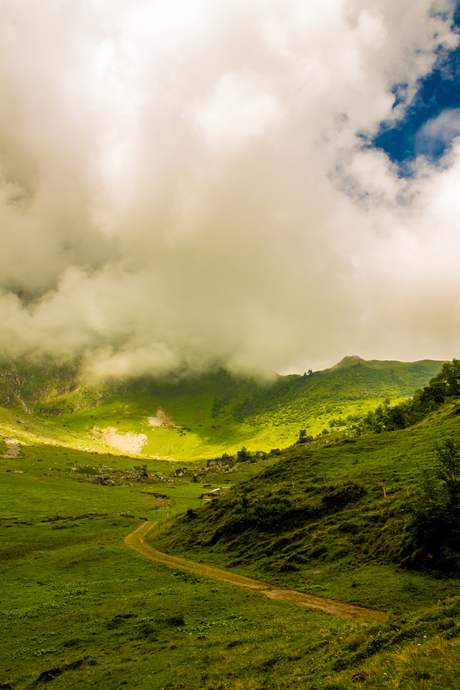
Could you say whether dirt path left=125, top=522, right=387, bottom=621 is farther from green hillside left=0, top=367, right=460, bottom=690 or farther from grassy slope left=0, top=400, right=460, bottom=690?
grassy slope left=0, top=400, right=460, bottom=690

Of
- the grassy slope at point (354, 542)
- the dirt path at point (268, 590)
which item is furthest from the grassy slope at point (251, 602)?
the dirt path at point (268, 590)

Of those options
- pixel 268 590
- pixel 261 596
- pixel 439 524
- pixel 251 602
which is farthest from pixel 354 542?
pixel 251 602

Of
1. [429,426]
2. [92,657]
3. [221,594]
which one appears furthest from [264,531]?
[429,426]

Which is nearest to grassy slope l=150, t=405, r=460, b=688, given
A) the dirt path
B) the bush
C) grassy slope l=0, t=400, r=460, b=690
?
grassy slope l=0, t=400, r=460, b=690

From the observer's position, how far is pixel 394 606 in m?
27.1

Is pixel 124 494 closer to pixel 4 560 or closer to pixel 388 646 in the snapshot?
pixel 4 560

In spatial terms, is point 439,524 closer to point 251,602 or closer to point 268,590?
point 268,590

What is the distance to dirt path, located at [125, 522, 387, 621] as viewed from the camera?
89.9ft

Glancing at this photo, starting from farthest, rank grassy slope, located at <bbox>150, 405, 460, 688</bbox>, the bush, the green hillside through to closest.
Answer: the bush → the green hillside → grassy slope, located at <bbox>150, 405, 460, 688</bbox>

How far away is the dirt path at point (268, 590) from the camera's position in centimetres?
2741

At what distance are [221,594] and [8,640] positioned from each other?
65.7 ft

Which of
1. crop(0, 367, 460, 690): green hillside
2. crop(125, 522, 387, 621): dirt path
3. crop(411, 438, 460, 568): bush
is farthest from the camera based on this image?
crop(411, 438, 460, 568): bush

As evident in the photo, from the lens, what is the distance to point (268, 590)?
1423 inches

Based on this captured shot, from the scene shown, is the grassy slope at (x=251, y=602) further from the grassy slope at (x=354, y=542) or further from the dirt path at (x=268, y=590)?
the dirt path at (x=268, y=590)
